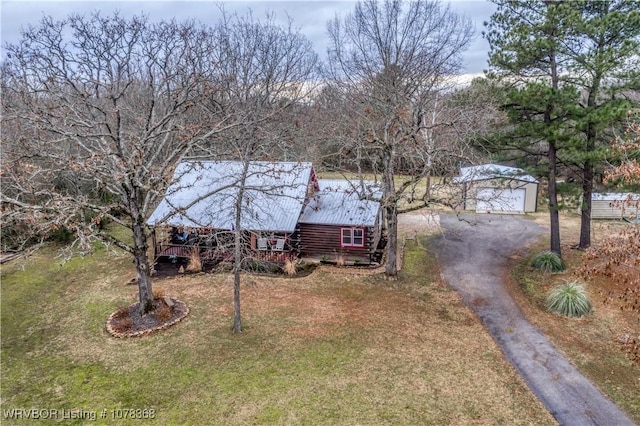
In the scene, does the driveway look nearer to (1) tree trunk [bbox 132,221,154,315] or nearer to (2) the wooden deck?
(2) the wooden deck

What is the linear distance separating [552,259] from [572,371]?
8.42 m

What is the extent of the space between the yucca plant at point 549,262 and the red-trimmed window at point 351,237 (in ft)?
26.7

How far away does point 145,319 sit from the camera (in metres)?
14.1

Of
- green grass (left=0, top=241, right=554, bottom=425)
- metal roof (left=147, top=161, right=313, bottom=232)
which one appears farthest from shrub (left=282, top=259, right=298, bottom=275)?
metal roof (left=147, top=161, right=313, bottom=232)

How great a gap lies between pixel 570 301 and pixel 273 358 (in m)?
10.8

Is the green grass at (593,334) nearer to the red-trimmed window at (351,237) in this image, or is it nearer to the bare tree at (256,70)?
the red-trimmed window at (351,237)

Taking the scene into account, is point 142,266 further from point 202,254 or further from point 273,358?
point 202,254

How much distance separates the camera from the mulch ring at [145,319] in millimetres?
13492

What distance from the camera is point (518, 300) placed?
15.9m

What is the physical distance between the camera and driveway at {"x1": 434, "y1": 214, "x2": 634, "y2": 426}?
9.85 meters

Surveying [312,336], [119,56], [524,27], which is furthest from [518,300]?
[119,56]

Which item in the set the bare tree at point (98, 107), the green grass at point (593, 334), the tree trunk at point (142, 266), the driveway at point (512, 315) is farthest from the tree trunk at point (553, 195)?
the tree trunk at point (142, 266)

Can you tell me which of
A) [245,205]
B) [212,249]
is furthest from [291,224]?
[212,249]

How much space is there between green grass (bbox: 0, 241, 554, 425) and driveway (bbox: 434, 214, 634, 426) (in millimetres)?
511
